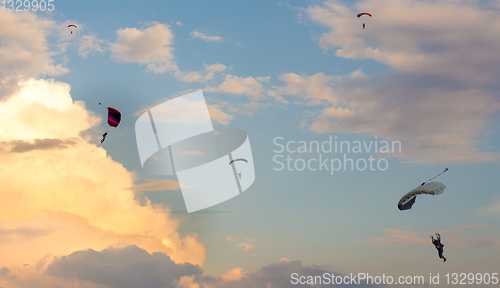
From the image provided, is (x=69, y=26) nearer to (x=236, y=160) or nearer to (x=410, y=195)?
(x=236, y=160)

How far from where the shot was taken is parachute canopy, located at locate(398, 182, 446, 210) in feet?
195

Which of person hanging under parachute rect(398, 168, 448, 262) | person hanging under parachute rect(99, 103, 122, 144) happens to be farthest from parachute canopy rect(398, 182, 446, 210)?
person hanging under parachute rect(99, 103, 122, 144)

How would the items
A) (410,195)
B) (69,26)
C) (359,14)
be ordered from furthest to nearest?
(69,26) → (359,14) → (410,195)

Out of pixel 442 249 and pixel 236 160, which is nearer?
pixel 442 249

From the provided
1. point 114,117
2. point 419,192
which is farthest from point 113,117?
point 419,192

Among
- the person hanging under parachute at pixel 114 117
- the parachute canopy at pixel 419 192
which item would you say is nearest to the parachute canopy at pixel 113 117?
the person hanging under parachute at pixel 114 117

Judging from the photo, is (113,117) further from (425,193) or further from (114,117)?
(425,193)

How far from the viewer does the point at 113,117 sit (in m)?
78.9

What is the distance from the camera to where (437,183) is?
2432 inches

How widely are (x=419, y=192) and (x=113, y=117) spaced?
4696cm

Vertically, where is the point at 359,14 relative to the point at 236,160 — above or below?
above

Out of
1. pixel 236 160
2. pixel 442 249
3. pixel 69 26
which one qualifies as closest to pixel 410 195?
pixel 442 249

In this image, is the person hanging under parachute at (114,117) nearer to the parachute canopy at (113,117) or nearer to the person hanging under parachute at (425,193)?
the parachute canopy at (113,117)

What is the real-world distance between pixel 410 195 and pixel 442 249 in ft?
28.9
